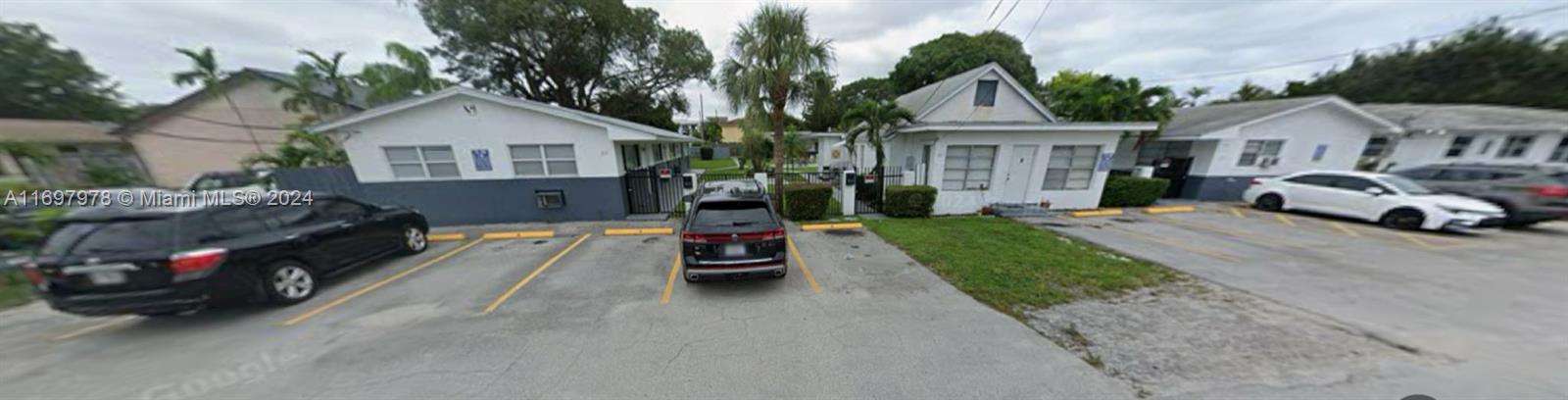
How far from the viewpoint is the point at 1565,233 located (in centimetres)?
827

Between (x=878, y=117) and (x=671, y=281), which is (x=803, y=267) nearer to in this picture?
(x=671, y=281)

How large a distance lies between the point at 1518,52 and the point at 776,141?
48.0 m

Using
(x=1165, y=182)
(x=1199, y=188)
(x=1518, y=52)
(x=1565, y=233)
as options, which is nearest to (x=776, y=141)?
(x=1165, y=182)

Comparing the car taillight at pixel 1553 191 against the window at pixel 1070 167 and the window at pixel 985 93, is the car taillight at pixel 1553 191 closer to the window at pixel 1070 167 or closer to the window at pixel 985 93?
the window at pixel 1070 167

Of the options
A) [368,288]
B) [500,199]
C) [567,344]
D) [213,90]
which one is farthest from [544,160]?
[213,90]

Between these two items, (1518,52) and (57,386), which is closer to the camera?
(57,386)

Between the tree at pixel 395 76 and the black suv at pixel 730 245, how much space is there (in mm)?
24052

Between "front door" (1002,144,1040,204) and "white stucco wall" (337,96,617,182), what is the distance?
1052 cm

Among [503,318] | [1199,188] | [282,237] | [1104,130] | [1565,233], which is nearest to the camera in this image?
[503,318]

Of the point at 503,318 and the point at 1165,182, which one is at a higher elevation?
the point at 1165,182

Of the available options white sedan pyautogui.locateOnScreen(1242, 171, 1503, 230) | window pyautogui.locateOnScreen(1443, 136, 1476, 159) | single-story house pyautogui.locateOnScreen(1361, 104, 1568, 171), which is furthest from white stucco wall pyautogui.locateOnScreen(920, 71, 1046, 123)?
window pyautogui.locateOnScreen(1443, 136, 1476, 159)

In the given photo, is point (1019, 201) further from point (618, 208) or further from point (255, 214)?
point (255, 214)

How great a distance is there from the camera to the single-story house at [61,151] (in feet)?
28.7

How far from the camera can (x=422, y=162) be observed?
373 inches
